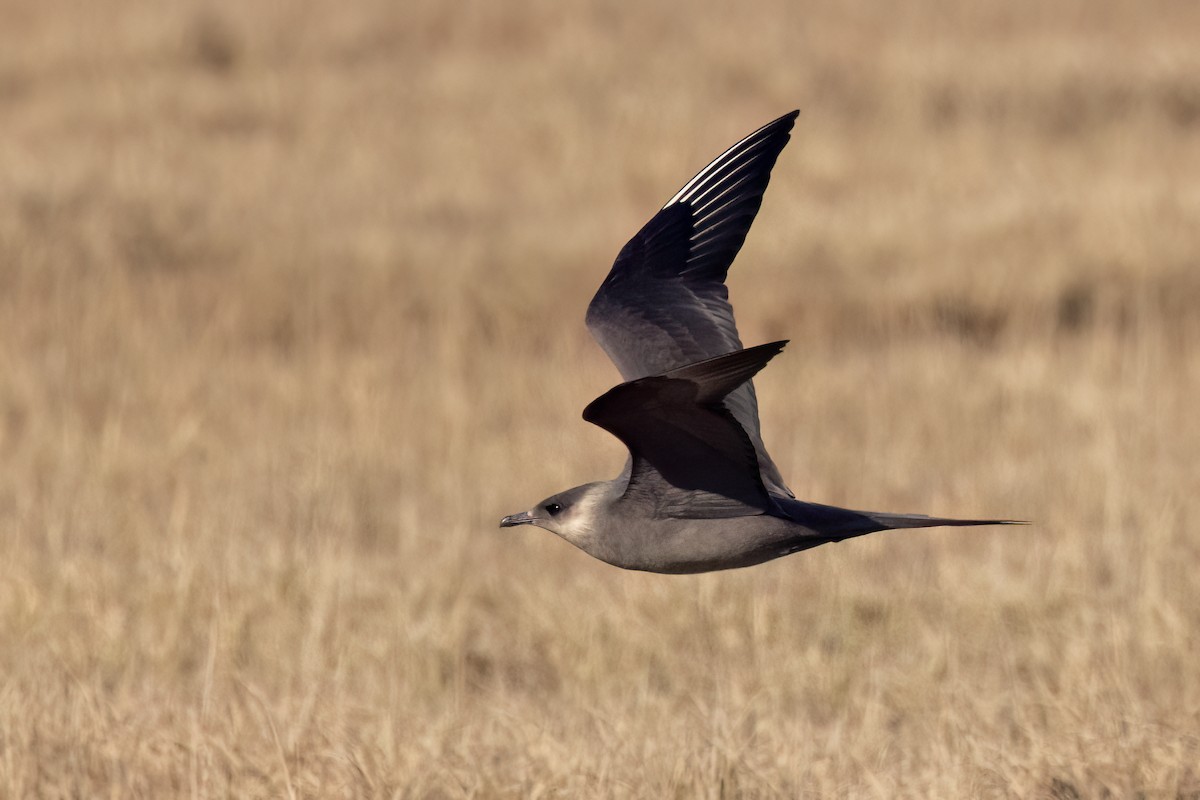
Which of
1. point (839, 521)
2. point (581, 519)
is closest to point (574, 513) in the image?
point (581, 519)

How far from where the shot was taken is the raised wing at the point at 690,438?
3252 millimetres

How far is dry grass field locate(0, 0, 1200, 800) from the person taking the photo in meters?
4.76

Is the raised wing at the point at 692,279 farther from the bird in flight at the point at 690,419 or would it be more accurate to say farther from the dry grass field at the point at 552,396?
the dry grass field at the point at 552,396

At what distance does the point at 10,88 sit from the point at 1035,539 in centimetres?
1105

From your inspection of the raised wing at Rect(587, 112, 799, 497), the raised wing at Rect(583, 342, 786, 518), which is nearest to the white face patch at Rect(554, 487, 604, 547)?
the raised wing at Rect(583, 342, 786, 518)

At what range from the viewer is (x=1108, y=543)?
23.4 ft

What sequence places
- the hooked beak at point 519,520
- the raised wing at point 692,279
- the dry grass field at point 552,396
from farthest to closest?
the dry grass field at point 552,396, the raised wing at point 692,279, the hooked beak at point 519,520

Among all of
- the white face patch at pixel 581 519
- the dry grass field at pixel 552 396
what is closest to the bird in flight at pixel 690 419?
the white face patch at pixel 581 519

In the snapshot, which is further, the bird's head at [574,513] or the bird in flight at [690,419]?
the bird's head at [574,513]

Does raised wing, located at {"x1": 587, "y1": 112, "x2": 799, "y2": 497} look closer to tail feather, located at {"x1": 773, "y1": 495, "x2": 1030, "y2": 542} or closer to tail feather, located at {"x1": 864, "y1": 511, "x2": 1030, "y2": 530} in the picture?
tail feather, located at {"x1": 773, "y1": 495, "x2": 1030, "y2": 542}

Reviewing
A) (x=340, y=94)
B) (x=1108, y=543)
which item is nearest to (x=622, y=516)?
(x=1108, y=543)

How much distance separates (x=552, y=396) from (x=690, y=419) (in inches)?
254

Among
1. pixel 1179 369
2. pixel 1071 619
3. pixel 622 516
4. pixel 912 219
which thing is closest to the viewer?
pixel 622 516

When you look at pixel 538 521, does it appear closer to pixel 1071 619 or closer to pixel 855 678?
pixel 855 678
